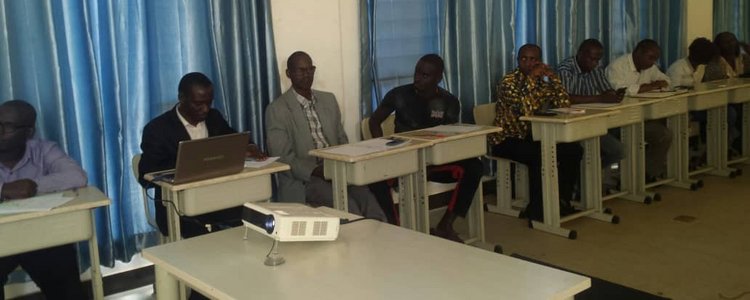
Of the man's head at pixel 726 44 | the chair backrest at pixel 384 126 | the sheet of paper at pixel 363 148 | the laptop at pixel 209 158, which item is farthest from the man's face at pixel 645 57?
the laptop at pixel 209 158

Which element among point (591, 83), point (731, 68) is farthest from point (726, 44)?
point (591, 83)

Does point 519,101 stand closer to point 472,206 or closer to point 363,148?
point 472,206

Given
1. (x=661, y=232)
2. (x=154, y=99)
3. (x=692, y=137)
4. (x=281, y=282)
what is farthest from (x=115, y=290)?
(x=692, y=137)

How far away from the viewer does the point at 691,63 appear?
6.39 meters

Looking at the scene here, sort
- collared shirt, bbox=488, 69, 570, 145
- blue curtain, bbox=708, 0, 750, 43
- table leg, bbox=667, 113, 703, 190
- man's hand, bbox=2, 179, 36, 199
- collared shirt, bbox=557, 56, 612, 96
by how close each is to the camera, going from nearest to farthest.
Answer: man's hand, bbox=2, 179, 36, 199
collared shirt, bbox=488, 69, 570, 145
collared shirt, bbox=557, 56, 612, 96
table leg, bbox=667, 113, 703, 190
blue curtain, bbox=708, 0, 750, 43

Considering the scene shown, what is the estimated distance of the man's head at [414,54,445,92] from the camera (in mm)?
4477

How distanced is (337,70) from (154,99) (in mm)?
1284

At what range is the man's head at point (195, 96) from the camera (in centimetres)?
347

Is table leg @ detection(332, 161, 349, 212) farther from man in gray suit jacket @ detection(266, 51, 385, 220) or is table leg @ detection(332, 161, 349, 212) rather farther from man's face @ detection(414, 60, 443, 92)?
man's face @ detection(414, 60, 443, 92)

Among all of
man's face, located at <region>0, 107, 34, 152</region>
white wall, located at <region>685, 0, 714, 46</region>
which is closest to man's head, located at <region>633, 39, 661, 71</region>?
white wall, located at <region>685, 0, 714, 46</region>

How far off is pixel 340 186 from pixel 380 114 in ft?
3.16

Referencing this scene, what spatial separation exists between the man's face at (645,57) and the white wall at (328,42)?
7.74 feet

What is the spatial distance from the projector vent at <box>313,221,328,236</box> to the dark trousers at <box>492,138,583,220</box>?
2.75 metres

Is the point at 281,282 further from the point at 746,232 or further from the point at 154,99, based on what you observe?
the point at 746,232
